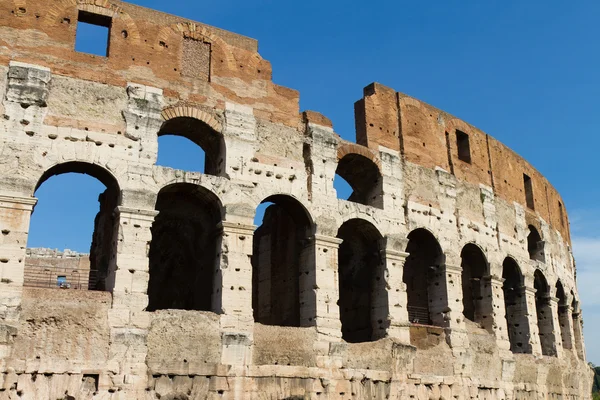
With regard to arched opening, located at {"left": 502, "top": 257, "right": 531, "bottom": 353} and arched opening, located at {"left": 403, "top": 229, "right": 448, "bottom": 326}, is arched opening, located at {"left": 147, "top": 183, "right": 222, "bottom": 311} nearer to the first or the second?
arched opening, located at {"left": 403, "top": 229, "right": 448, "bottom": 326}

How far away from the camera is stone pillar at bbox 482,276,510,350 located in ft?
55.6

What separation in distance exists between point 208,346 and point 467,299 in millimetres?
8291

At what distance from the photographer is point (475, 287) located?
17703 millimetres

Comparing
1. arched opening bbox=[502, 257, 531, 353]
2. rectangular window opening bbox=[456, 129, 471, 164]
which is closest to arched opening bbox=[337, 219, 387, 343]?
rectangular window opening bbox=[456, 129, 471, 164]

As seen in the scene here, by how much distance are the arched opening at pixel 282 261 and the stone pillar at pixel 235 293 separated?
117 cm

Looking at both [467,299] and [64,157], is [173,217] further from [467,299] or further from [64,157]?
[467,299]

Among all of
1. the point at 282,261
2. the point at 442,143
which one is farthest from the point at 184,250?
the point at 442,143

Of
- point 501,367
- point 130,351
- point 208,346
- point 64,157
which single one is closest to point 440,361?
point 501,367

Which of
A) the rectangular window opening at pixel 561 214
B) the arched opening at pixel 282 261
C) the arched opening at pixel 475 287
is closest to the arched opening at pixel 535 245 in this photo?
the rectangular window opening at pixel 561 214

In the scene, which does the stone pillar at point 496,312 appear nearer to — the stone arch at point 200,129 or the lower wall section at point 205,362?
the lower wall section at point 205,362

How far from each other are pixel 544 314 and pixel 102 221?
12.9m

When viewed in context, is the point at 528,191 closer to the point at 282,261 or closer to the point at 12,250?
the point at 282,261

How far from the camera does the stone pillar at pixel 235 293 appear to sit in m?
12.1

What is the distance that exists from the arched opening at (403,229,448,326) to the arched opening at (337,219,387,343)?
1.30 metres
